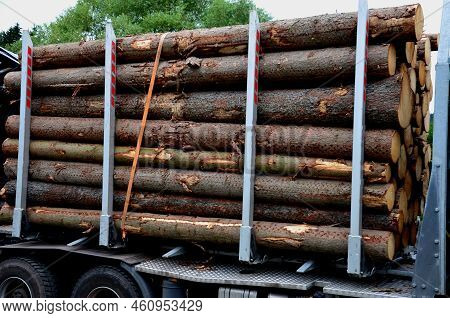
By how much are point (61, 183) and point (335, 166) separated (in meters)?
3.59

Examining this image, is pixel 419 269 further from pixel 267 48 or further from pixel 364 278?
pixel 267 48

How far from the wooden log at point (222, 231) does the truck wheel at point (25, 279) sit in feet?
1.80

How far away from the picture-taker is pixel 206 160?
5789mm

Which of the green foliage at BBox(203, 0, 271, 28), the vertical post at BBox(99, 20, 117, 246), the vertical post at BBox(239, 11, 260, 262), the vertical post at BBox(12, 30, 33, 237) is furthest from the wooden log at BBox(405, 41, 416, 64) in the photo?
the green foliage at BBox(203, 0, 271, 28)

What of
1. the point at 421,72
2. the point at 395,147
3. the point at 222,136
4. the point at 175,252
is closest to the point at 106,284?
the point at 175,252

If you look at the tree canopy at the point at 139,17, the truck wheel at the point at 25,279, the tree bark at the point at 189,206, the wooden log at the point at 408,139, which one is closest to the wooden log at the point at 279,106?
the wooden log at the point at 408,139

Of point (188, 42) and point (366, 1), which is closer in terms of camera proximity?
point (366, 1)

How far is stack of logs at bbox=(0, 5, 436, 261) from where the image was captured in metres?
4.97

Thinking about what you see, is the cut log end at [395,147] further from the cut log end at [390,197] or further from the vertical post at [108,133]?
the vertical post at [108,133]

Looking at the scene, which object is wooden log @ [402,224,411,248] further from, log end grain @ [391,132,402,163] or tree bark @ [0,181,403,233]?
log end grain @ [391,132,402,163]

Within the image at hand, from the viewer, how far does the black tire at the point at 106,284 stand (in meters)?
5.92

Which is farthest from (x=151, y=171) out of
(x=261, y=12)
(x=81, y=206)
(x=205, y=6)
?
(x=205, y=6)

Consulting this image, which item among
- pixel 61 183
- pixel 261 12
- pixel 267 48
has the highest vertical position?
pixel 261 12

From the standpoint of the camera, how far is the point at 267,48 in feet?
18.4
